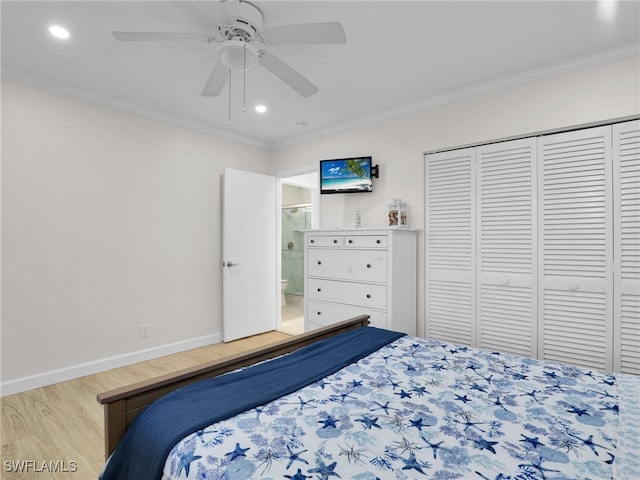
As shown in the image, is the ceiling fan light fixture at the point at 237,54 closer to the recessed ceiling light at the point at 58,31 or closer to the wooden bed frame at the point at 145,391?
the recessed ceiling light at the point at 58,31

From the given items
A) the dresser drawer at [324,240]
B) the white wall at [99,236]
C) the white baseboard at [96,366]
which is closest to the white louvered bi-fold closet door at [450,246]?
the dresser drawer at [324,240]

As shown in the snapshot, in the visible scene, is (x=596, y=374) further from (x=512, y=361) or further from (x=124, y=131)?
(x=124, y=131)

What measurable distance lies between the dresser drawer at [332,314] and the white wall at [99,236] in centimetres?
130

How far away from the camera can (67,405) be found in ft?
8.21

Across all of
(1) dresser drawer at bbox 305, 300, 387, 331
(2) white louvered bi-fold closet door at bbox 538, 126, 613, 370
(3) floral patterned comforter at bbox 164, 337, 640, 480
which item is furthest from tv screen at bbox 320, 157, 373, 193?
(3) floral patterned comforter at bbox 164, 337, 640, 480

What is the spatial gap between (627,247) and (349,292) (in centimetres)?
209

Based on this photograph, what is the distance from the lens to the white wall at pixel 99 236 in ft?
8.93

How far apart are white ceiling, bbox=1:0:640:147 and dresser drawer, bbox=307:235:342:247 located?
1.31 meters

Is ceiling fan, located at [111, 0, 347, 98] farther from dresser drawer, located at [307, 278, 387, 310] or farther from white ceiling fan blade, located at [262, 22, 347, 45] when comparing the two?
dresser drawer, located at [307, 278, 387, 310]

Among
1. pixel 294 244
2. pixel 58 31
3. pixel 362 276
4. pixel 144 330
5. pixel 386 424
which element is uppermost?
pixel 58 31

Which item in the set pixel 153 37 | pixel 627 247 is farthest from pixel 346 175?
pixel 627 247

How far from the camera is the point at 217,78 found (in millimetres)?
2195

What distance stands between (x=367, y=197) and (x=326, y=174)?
0.55 m

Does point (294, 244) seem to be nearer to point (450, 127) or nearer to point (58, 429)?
point (450, 127)
